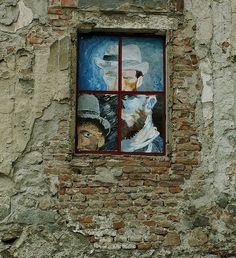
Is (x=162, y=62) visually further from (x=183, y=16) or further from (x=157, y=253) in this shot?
(x=157, y=253)

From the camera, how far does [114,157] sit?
577 centimetres

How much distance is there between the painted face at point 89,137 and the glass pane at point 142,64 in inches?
19.5

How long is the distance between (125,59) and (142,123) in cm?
65

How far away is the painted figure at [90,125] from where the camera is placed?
5906 mm

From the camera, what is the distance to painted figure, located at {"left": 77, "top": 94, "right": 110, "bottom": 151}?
5.91m

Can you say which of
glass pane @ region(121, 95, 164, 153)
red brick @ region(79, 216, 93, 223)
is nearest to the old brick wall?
red brick @ region(79, 216, 93, 223)

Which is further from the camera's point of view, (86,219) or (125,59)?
(125,59)

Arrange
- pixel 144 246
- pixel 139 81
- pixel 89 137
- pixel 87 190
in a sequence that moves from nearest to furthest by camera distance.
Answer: pixel 144 246 → pixel 87 190 → pixel 89 137 → pixel 139 81

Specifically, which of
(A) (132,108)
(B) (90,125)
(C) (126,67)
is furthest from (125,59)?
(B) (90,125)

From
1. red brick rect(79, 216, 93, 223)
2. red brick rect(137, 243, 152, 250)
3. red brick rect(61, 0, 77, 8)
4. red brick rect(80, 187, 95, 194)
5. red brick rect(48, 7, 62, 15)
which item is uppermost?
red brick rect(61, 0, 77, 8)

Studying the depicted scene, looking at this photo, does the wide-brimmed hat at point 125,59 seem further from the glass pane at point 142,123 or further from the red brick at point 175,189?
the red brick at point 175,189

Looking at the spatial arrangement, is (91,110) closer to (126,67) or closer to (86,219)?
(126,67)

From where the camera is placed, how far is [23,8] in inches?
234

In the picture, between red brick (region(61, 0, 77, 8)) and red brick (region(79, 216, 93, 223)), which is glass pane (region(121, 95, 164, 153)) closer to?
red brick (region(79, 216, 93, 223))
